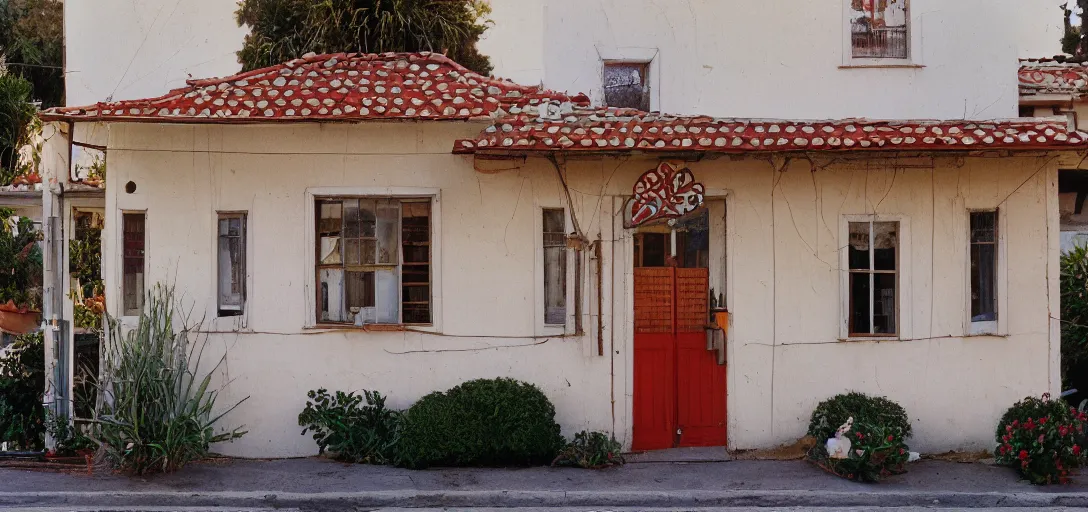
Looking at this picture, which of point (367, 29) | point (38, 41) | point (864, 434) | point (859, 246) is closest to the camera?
point (864, 434)

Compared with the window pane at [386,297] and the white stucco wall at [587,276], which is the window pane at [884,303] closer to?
the white stucco wall at [587,276]

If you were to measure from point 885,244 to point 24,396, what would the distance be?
9338 mm

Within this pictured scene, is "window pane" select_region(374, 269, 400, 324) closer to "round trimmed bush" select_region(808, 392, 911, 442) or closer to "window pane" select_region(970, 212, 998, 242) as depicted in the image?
"round trimmed bush" select_region(808, 392, 911, 442)

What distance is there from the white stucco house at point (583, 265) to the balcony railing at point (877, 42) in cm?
226

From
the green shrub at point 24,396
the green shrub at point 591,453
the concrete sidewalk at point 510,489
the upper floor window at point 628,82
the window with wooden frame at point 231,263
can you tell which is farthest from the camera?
the upper floor window at point 628,82

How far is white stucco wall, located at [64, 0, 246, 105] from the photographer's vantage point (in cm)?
1775

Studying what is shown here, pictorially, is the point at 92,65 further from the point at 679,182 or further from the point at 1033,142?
the point at 1033,142

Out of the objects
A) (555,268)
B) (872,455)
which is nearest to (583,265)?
(555,268)

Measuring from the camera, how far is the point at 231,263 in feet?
36.2

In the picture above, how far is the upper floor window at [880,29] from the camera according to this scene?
12.9 meters

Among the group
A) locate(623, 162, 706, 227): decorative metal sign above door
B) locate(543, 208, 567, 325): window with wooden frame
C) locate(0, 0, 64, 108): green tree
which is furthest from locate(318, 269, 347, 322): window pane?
locate(0, 0, 64, 108): green tree

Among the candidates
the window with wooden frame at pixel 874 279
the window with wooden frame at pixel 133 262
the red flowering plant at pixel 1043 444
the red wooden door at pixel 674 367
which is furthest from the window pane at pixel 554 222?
the red flowering plant at pixel 1043 444

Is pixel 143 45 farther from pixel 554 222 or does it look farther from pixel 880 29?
pixel 880 29

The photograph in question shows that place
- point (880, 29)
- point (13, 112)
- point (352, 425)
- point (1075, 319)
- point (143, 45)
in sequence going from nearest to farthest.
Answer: point (352, 425) → point (880, 29) → point (1075, 319) → point (13, 112) → point (143, 45)
